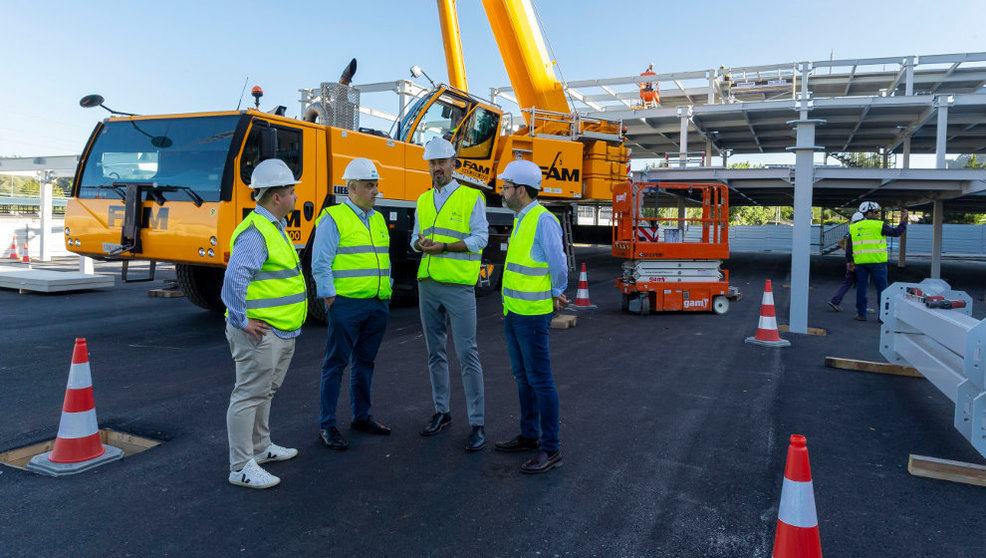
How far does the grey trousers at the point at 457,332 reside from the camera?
14.1 ft

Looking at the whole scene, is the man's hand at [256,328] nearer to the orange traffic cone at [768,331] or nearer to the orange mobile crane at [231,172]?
the orange mobile crane at [231,172]

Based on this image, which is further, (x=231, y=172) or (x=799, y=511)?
(x=231, y=172)

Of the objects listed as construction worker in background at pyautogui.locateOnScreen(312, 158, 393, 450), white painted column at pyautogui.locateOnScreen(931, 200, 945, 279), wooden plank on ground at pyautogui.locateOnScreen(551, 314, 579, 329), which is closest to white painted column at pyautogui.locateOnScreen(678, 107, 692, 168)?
white painted column at pyautogui.locateOnScreen(931, 200, 945, 279)

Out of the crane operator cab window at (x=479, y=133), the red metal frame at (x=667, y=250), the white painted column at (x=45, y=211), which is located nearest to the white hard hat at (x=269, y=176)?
the red metal frame at (x=667, y=250)

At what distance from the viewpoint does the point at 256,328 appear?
341 cm

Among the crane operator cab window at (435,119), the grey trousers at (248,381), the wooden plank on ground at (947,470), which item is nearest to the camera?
the grey trousers at (248,381)

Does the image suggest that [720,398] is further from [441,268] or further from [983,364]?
[441,268]

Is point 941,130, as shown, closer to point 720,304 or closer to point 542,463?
point 720,304

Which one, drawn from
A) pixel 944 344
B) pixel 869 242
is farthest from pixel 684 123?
pixel 944 344

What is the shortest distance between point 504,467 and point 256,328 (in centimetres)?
172

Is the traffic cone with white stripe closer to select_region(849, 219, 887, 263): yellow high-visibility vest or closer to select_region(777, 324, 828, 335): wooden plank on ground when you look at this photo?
select_region(777, 324, 828, 335): wooden plank on ground

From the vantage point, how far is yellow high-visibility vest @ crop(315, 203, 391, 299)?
4.19 meters

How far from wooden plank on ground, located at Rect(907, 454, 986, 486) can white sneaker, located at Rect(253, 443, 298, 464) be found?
3899mm

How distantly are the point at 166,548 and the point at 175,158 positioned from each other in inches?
231
